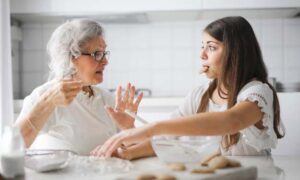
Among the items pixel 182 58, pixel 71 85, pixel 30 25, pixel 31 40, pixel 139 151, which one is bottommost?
pixel 139 151

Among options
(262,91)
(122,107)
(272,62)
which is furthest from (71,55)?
(272,62)

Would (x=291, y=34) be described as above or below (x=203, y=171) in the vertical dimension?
above

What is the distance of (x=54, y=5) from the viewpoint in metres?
3.56

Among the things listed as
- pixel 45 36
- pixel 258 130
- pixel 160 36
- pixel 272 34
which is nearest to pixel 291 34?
pixel 272 34

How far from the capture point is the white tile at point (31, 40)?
395 centimetres

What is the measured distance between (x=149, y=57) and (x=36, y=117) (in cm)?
222

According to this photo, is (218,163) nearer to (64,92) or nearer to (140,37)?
(64,92)

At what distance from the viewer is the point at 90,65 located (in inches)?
83.5

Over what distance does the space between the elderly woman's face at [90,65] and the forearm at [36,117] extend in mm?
349

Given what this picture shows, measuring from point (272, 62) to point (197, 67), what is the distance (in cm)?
63

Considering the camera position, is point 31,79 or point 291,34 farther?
point 31,79

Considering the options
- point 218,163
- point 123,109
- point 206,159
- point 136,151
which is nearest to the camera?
point 218,163

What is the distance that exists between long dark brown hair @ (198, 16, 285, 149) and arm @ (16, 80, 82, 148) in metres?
0.60

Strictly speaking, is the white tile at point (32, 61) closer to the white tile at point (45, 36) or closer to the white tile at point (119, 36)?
the white tile at point (45, 36)
